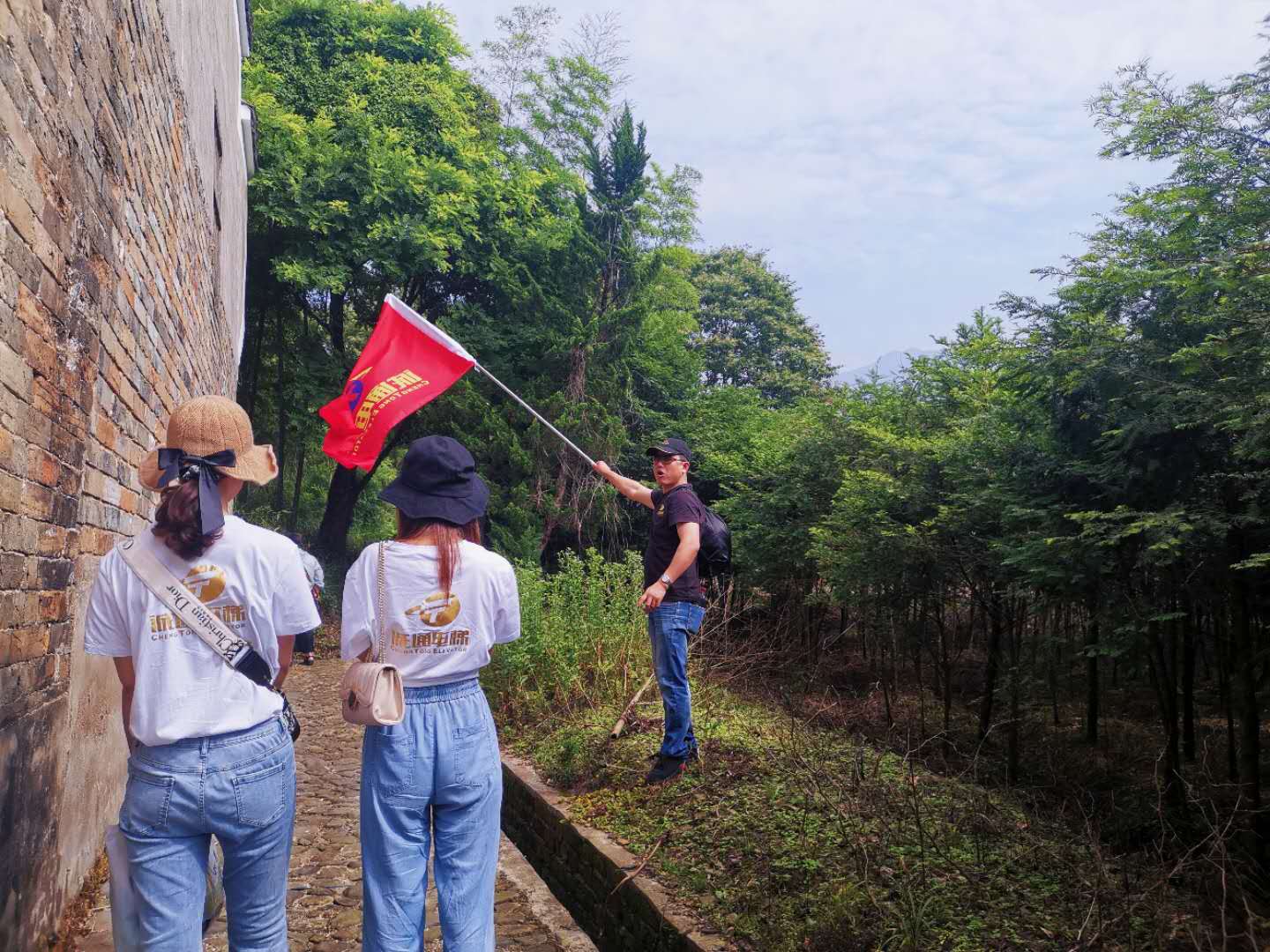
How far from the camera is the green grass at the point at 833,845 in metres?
3.72

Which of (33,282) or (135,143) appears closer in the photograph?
(33,282)

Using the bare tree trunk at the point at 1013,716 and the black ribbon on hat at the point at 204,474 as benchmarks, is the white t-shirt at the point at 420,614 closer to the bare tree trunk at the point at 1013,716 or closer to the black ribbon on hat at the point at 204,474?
the black ribbon on hat at the point at 204,474

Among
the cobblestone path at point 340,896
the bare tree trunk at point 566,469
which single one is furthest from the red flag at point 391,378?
the bare tree trunk at point 566,469

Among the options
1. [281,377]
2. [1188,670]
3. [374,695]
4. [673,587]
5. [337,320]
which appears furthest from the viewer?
[337,320]

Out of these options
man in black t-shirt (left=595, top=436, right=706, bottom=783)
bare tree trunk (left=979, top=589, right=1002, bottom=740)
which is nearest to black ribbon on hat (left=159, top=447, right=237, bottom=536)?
man in black t-shirt (left=595, top=436, right=706, bottom=783)

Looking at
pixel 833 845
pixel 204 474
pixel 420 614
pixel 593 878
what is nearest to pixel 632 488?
pixel 593 878

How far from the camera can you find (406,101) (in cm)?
1941

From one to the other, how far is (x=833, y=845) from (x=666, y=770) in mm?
1349

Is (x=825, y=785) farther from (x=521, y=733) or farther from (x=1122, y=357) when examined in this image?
(x=1122, y=357)

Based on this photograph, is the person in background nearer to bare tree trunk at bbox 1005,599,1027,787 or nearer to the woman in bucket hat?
the woman in bucket hat

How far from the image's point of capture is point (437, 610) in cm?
293

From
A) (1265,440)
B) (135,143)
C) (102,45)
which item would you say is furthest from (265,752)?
(1265,440)

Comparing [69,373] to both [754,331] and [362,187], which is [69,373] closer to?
[362,187]

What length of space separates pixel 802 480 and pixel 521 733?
22.6 feet
